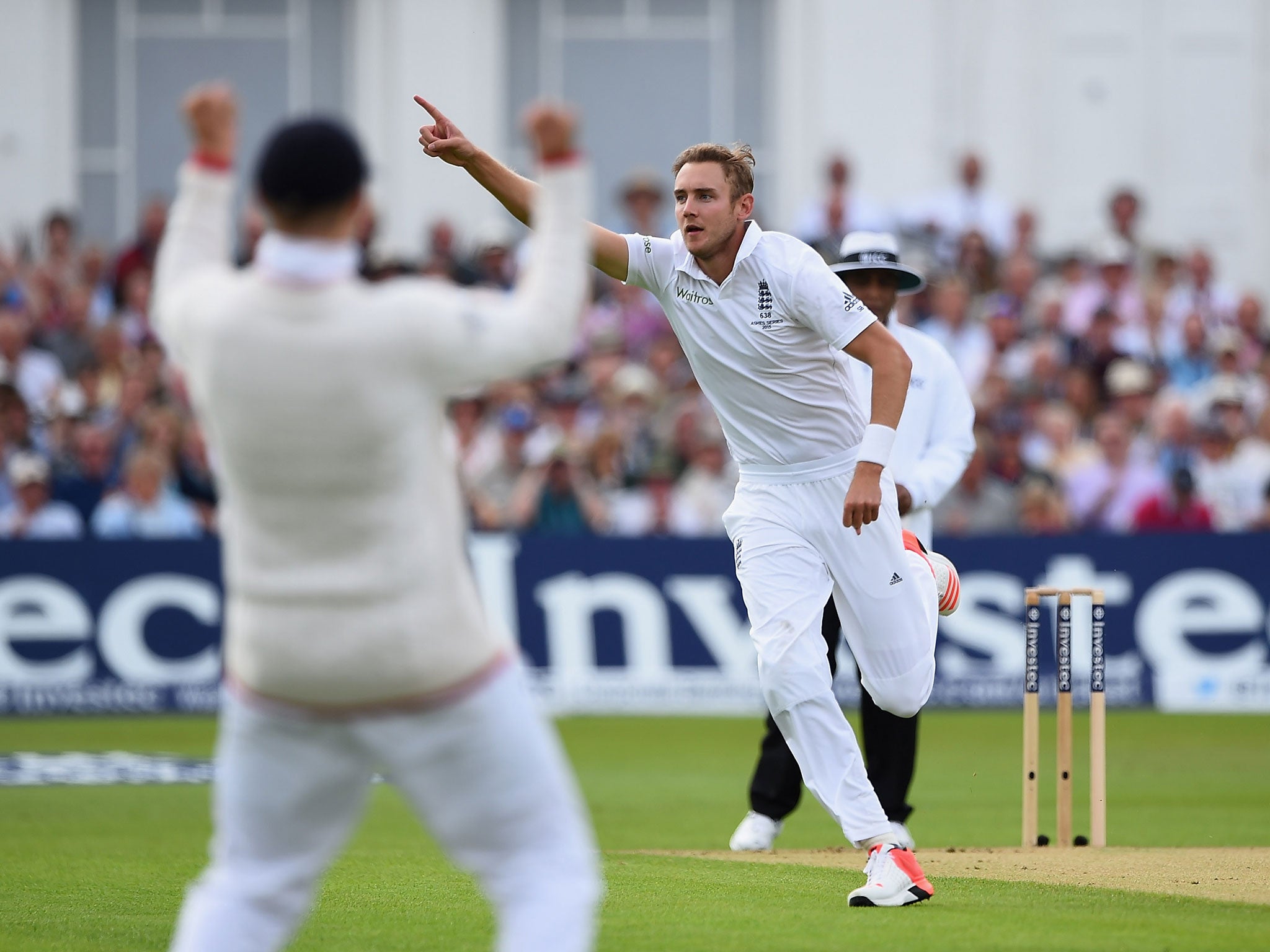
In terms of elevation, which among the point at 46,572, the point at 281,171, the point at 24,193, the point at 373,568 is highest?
the point at 24,193

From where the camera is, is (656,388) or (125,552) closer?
(125,552)

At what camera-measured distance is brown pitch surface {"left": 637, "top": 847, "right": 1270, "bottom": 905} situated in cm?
709

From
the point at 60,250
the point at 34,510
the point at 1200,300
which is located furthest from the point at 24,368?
the point at 1200,300

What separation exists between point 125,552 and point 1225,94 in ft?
49.6

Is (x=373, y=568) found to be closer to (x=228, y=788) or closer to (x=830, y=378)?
(x=228, y=788)

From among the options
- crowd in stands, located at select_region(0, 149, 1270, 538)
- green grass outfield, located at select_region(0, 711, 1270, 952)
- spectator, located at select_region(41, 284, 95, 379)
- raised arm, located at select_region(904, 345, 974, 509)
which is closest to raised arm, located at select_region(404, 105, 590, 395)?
green grass outfield, located at select_region(0, 711, 1270, 952)

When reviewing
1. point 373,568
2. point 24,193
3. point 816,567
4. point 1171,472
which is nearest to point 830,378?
point 816,567

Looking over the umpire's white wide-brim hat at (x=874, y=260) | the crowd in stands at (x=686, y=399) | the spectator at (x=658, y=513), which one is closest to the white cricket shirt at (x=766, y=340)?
the umpire's white wide-brim hat at (x=874, y=260)

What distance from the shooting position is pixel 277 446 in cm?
412

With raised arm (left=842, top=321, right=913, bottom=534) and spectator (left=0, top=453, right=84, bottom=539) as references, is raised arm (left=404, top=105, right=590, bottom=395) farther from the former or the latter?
spectator (left=0, top=453, right=84, bottom=539)

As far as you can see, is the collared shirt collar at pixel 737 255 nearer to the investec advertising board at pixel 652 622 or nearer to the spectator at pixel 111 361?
the investec advertising board at pixel 652 622

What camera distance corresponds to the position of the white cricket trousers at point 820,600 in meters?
6.76

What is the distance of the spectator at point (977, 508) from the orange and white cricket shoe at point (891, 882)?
29.5ft

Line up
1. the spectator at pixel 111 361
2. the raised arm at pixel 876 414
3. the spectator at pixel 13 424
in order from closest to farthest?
the raised arm at pixel 876 414 → the spectator at pixel 13 424 → the spectator at pixel 111 361
